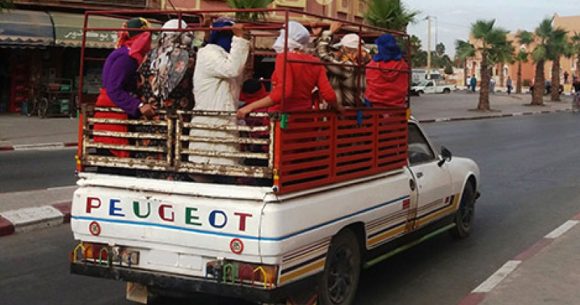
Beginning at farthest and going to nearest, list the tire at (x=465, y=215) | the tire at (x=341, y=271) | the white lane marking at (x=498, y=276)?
1. the tire at (x=465, y=215)
2. the white lane marking at (x=498, y=276)
3. the tire at (x=341, y=271)


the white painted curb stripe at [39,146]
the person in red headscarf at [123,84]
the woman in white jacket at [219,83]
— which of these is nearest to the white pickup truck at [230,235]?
the woman in white jacket at [219,83]

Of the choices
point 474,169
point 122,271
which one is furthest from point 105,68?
point 474,169

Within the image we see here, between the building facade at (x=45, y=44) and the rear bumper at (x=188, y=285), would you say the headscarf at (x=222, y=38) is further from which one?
the building facade at (x=45, y=44)

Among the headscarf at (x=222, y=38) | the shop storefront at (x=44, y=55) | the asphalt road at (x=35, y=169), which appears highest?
the shop storefront at (x=44, y=55)

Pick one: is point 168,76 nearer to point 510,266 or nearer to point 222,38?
point 222,38

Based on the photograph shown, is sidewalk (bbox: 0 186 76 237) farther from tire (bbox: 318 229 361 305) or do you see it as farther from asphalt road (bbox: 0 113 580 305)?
tire (bbox: 318 229 361 305)

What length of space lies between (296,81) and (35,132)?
16.6 metres

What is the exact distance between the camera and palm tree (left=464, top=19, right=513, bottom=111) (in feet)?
126

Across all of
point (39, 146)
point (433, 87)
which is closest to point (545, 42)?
point (433, 87)

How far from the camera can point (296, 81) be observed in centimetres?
497

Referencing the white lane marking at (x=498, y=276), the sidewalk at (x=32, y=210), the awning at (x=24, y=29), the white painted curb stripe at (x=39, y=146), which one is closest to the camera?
the white lane marking at (x=498, y=276)

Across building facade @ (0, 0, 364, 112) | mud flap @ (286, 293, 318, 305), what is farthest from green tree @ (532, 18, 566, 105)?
mud flap @ (286, 293, 318, 305)

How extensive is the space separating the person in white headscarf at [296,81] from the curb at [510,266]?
1.96m

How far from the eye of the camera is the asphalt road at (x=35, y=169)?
11070 millimetres
